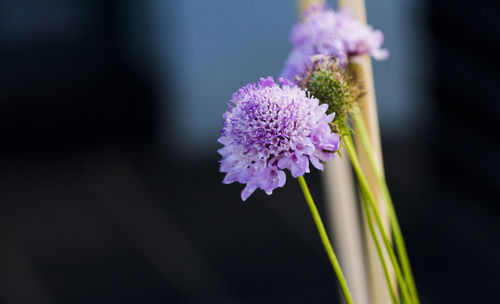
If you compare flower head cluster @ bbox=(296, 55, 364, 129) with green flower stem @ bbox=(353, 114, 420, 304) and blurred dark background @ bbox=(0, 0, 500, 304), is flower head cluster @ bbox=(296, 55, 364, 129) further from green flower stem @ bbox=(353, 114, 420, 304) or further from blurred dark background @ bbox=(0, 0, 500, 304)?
blurred dark background @ bbox=(0, 0, 500, 304)

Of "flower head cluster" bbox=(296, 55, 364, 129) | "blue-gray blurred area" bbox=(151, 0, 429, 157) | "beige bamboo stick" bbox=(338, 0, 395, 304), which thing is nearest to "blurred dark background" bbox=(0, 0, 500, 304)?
"blue-gray blurred area" bbox=(151, 0, 429, 157)

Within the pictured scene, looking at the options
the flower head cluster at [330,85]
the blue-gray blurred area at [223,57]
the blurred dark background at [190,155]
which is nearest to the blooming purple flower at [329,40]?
the flower head cluster at [330,85]

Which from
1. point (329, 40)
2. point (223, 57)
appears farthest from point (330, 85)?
point (223, 57)

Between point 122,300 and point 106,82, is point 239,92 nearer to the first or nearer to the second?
point 122,300

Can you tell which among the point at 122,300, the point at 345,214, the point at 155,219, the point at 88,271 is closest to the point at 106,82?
the point at 155,219

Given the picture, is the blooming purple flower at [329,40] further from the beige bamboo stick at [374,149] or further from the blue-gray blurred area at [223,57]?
the blue-gray blurred area at [223,57]

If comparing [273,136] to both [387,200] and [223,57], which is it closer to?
[387,200]
